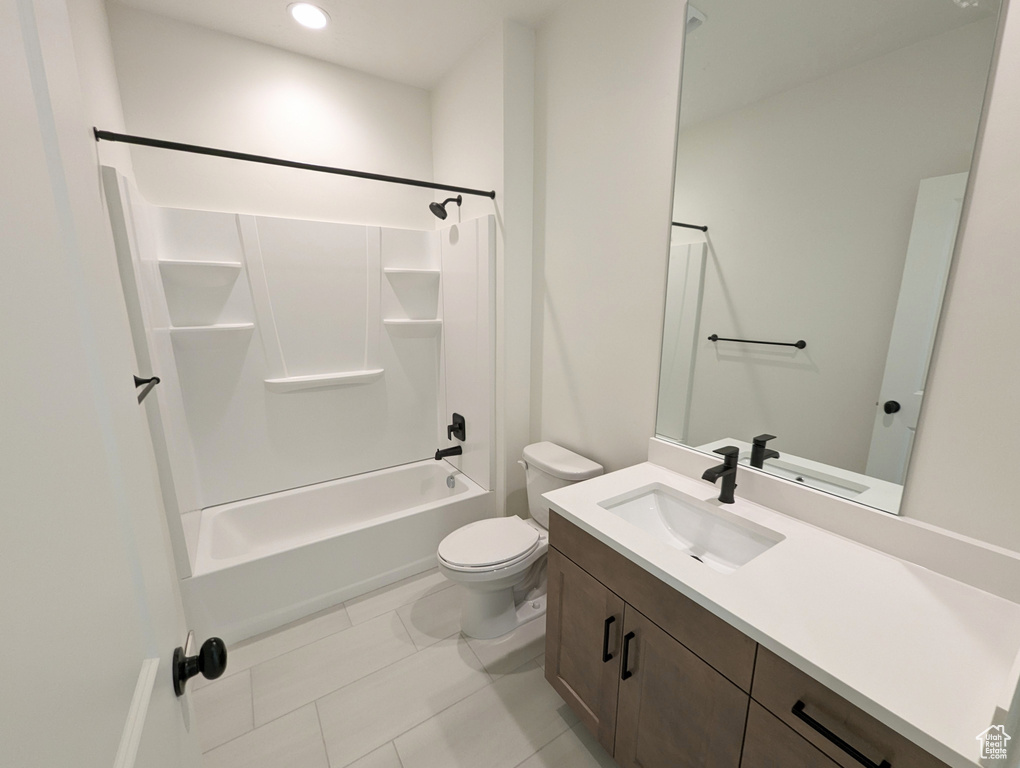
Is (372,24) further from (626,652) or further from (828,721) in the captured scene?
(828,721)

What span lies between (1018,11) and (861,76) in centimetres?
26

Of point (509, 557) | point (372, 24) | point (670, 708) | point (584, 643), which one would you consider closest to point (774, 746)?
point (670, 708)

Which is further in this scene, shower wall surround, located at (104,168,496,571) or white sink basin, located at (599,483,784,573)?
shower wall surround, located at (104,168,496,571)

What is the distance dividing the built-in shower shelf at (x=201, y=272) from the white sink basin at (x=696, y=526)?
85.1 inches

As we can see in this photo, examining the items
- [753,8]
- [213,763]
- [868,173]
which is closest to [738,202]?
[868,173]

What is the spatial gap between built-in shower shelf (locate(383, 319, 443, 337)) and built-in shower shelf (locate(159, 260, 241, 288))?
83 cm

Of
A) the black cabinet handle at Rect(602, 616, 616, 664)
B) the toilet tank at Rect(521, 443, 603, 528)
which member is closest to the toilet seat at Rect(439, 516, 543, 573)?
the toilet tank at Rect(521, 443, 603, 528)

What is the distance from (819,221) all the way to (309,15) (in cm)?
235

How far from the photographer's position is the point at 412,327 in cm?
274

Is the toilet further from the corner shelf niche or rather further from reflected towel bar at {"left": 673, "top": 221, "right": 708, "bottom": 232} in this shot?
the corner shelf niche

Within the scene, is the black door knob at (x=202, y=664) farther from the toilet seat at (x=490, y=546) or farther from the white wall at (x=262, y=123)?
the white wall at (x=262, y=123)

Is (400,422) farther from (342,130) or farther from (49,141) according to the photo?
(49,141)

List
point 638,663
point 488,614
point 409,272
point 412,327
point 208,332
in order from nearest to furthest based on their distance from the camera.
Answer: point 638,663 < point 488,614 < point 208,332 < point 409,272 < point 412,327

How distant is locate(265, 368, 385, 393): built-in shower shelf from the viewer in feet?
7.74
